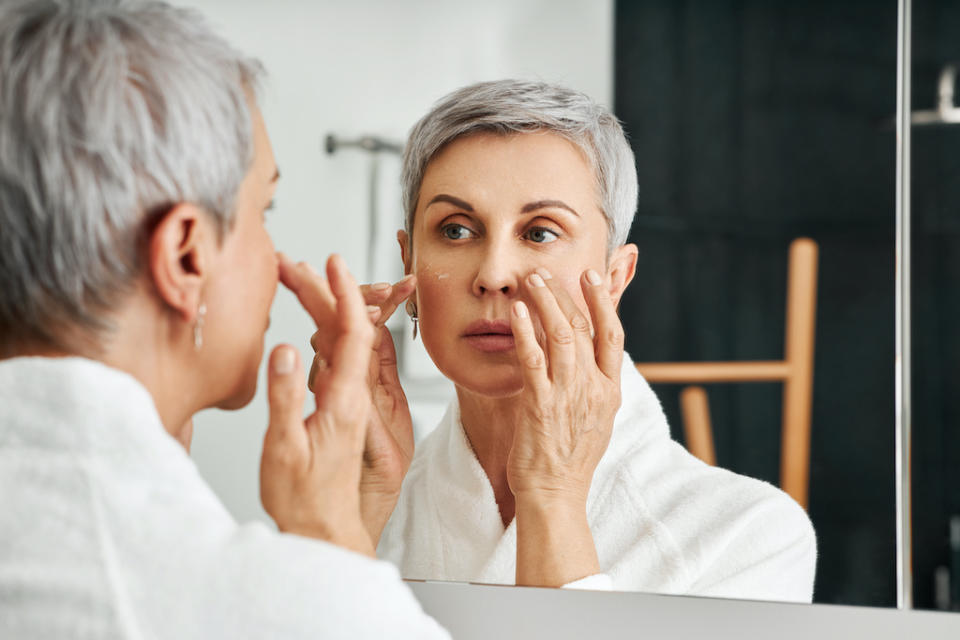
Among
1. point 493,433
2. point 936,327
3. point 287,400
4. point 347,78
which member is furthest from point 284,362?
point 936,327

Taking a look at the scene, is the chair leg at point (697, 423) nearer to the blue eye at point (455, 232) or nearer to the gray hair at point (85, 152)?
the blue eye at point (455, 232)

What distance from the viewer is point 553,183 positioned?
33.3 inches

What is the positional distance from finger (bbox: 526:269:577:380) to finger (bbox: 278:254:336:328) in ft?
0.64

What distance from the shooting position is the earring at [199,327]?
0.70 metres

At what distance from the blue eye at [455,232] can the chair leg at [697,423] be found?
0.84 feet

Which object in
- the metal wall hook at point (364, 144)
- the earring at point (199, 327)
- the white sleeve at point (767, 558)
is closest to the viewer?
the earring at point (199, 327)

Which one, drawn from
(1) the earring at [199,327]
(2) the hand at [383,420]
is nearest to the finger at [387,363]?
(2) the hand at [383,420]

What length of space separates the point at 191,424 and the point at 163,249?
30cm

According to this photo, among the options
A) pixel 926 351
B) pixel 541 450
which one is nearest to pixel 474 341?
pixel 541 450

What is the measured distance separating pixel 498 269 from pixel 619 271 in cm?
12

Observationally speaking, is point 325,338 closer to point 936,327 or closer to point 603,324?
point 603,324

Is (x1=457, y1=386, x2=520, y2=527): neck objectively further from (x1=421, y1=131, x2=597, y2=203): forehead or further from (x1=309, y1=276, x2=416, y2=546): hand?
(x1=421, y1=131, x2=597, y2=203): forehead

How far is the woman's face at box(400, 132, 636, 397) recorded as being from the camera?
2.77 ft

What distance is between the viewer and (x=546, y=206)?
2.77 feet
